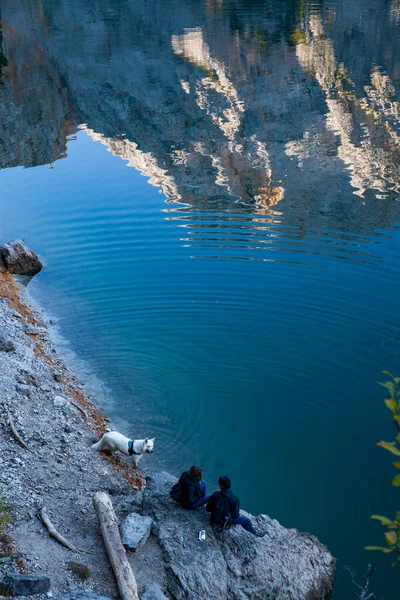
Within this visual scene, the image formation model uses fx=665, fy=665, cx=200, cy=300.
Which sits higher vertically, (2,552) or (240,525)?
(2,552)

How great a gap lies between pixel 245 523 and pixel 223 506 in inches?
33.1

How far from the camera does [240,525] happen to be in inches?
527

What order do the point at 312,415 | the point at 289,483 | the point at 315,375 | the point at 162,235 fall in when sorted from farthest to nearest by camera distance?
the point at 162,235 → the point at 315,375 → the point at 312,415 → the point at 289,483

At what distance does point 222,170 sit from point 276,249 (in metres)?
11.8

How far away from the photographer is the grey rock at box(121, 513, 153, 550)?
1252 cm

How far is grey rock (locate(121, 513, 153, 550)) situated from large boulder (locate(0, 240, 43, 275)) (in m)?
17.1

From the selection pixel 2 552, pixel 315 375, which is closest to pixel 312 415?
pixel 315 375

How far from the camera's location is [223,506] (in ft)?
42.1

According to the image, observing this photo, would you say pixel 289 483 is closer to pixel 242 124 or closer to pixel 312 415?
pixel 312 415

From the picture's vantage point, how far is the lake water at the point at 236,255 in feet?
58.2

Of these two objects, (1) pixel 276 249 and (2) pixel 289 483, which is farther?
(1) pixel 276 249

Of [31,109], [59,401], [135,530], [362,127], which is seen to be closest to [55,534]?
[135,530]

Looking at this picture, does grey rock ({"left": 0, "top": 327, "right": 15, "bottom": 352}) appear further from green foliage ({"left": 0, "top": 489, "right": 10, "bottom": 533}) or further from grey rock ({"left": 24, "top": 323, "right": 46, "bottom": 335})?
green foliage ({"left": 0, "top": 489, "right": 10, "bottom": 533})

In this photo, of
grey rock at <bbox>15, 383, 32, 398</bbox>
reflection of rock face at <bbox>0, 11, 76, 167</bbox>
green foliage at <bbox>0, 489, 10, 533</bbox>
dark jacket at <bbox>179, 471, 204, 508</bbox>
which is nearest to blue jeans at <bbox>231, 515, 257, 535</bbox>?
dark jacket at <bbox>179, 471, 204, 508</bbox>
